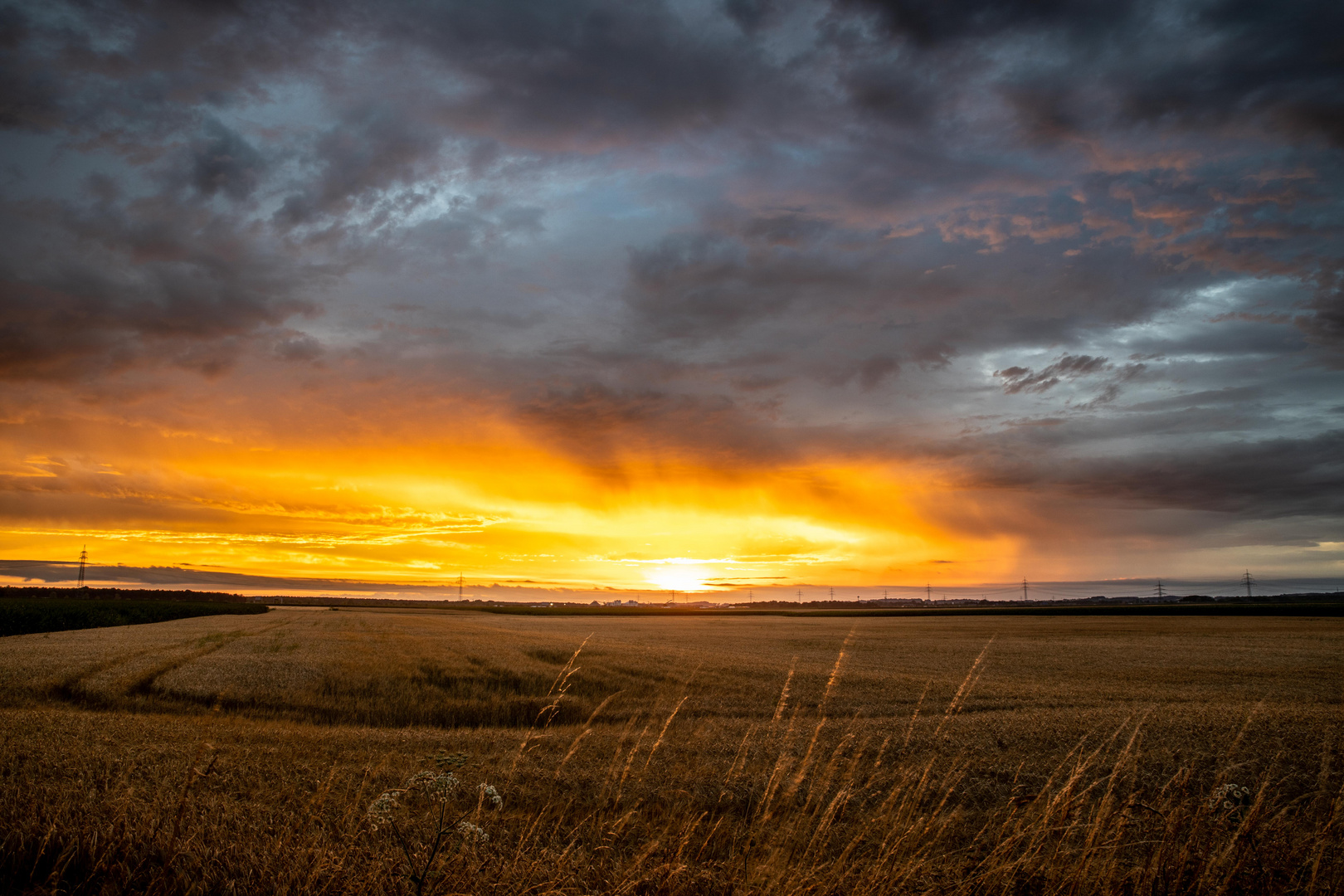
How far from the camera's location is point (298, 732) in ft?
41.9

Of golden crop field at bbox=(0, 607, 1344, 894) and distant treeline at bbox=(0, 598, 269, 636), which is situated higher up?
golden crop field at bbox=(0, 607, 1344, 894)

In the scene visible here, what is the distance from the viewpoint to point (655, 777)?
1062 centimetres

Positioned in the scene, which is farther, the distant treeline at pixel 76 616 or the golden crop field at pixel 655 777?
the distant treeline at pixel 76 616

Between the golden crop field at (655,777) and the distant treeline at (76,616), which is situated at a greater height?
the golden crop field at (655,777)

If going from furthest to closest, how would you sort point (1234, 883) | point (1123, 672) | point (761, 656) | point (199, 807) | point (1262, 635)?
point (1262, 635)
point (761, 656)
point (1123, 672)
point (199, 807)
point (1234, 883)

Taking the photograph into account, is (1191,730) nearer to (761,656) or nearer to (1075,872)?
(1075,872)

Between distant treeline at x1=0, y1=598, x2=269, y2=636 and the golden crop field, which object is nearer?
the golden crop field

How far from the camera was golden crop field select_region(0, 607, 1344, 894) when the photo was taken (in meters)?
5.36

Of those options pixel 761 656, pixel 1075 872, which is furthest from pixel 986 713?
pixel 761 656

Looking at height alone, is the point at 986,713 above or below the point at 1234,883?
below

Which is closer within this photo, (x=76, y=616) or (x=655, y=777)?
(x=655, y=777)

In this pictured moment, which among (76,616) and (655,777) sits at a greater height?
(655,777)

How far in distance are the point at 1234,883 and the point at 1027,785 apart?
4.26 meters

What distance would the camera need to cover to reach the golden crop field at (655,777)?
536 centimetres
